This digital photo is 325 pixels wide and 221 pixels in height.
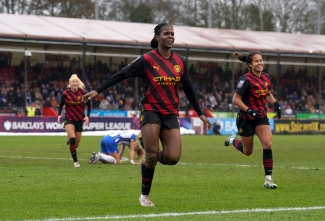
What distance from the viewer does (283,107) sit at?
57219 millimetres

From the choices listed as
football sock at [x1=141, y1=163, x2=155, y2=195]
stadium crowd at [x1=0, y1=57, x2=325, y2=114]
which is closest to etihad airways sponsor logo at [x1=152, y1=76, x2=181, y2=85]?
football sock at [x1=141, y1=163, x2=155, y2=195]

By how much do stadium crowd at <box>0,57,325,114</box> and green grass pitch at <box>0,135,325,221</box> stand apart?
1019 inches

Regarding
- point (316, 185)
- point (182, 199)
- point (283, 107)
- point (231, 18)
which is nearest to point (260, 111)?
point (316, 185)

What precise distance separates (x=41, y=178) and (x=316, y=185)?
A: 5.09 meters

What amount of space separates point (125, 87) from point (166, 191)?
132 feet

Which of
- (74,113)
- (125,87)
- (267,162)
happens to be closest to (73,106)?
(74,113)

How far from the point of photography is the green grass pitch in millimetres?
9242

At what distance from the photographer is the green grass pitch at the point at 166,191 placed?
9242 millimetres

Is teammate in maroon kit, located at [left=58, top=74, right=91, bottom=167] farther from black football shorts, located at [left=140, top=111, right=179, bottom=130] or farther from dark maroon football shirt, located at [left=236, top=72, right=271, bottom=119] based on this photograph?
black football shorts, located at [left=140, top=111, right=179, bottom=130]

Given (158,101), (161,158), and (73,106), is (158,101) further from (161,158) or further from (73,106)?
(73,106)

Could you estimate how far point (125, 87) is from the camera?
2053 inches

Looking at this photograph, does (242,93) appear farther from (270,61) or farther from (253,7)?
(253,7)

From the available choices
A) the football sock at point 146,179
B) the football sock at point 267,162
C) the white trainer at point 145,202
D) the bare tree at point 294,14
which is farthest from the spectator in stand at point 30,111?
the bare tree at point 294,14

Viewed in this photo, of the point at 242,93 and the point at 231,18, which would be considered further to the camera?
the point at 231,18
